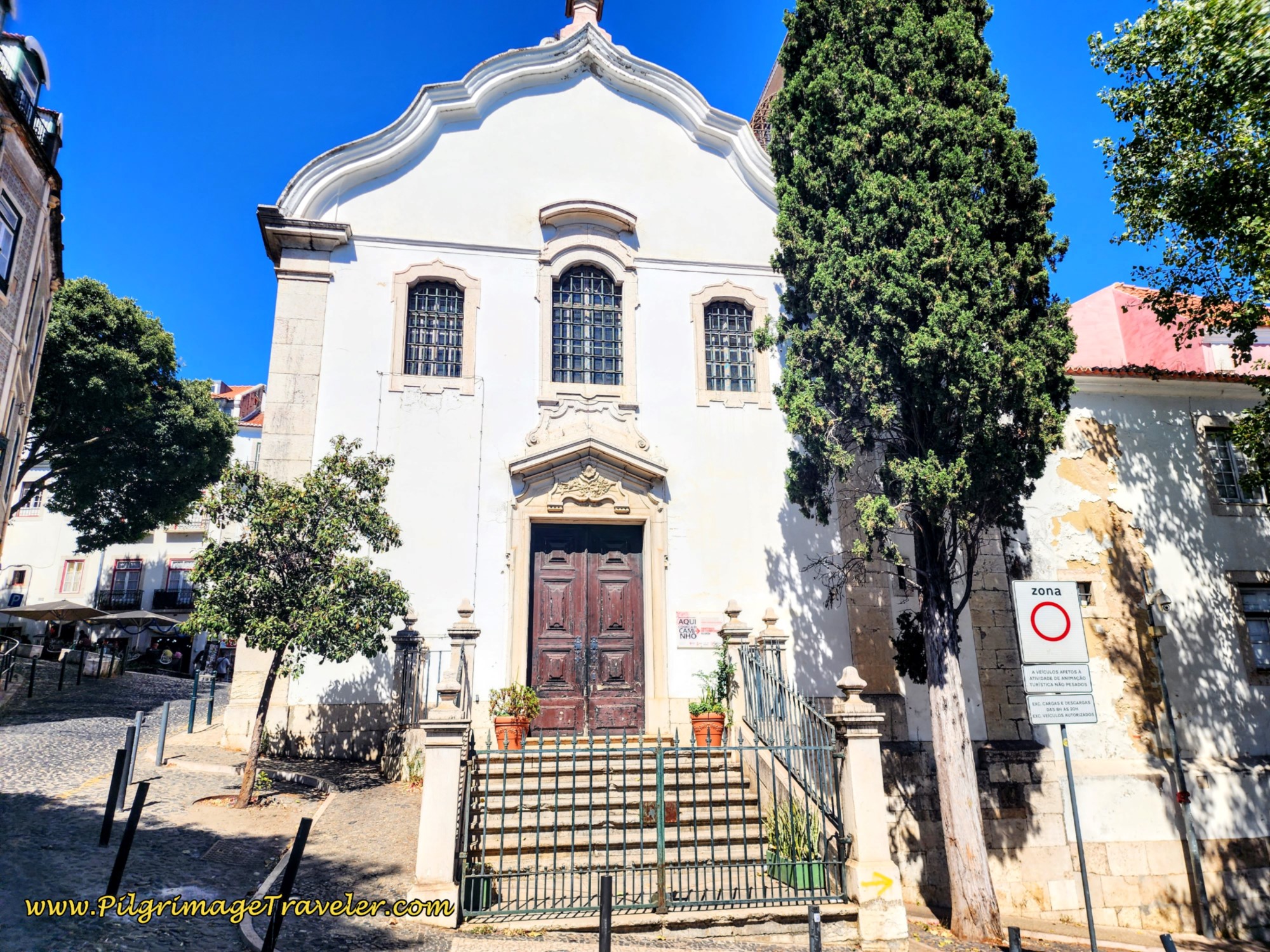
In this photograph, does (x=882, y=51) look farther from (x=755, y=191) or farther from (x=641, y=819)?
(x=641, y=819)

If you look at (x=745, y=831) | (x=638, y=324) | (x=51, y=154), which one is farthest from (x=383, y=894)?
(x=51, y=154)

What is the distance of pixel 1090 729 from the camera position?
457 inches

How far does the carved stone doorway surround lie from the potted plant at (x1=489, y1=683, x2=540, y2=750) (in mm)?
997

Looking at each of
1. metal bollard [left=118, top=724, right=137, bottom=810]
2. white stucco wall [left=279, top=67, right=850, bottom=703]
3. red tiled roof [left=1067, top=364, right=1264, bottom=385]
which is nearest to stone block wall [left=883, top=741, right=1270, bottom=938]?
white stucco wall [left=279, top=67, right=850, bottom=703]

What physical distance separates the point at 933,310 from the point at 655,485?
4.69 metres

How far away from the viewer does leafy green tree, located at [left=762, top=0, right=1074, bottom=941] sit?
8805 mm

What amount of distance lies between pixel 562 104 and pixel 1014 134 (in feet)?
24.0

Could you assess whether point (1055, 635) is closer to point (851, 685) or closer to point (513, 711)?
point (851, 685)

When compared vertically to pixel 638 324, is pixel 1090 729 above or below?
below

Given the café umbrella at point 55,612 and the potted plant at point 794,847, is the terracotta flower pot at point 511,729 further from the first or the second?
the café umbrella at point 55,612

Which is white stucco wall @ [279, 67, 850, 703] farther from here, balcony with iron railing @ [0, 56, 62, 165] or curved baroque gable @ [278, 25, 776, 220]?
balcony with iron railing @ [0, 56, 62, 165]

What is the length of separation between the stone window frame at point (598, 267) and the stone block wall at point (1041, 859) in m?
6.50

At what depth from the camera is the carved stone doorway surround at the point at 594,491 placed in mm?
11195

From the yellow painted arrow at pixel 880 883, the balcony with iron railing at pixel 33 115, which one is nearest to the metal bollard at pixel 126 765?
the yellow painted arrow at pixel 880 883
